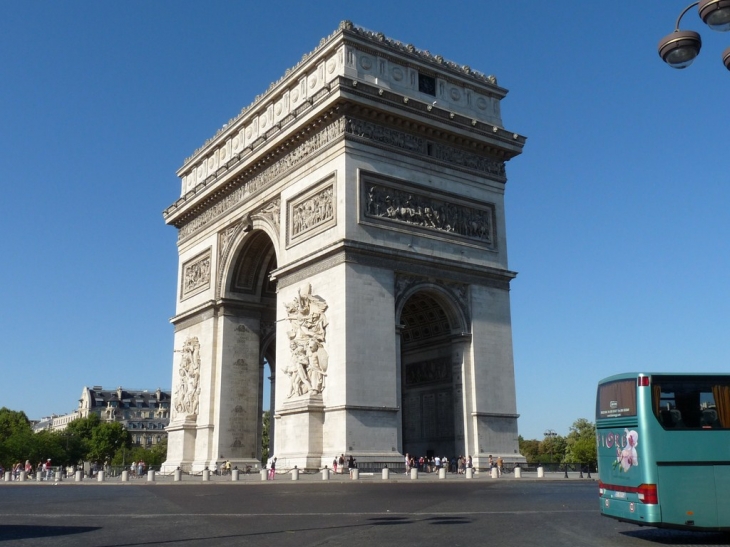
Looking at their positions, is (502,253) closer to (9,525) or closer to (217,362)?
(217,362)

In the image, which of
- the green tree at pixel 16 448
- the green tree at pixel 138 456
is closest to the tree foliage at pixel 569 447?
the green tree at pixel 138 456

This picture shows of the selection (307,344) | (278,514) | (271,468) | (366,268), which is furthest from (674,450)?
(271,468)

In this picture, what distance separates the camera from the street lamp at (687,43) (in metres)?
7.82

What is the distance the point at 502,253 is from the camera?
35.0m

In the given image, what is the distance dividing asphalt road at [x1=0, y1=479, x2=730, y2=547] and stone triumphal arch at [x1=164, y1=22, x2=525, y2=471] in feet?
35.9

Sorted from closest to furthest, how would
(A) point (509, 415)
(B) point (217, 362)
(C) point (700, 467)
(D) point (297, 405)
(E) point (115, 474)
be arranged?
(C) point (700, 467), (D) point (297, 405), (A) point (509, 415), (B) point (217, 362), (E) point (115, 474)

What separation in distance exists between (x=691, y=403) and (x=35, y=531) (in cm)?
961

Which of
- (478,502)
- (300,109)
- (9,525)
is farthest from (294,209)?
(9,525)

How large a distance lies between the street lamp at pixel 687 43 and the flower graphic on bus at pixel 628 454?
4.89m

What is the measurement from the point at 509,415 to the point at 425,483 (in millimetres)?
8415

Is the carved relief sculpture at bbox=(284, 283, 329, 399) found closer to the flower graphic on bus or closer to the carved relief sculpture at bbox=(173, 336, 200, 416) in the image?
the carved relief sculpture at bbox=(173, 336, 200, 416)

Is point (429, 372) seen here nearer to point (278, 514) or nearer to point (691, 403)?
point (278, 514)

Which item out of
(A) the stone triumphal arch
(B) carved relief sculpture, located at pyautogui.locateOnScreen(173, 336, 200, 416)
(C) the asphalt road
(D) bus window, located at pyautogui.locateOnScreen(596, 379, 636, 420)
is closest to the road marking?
(C) the asphalt road

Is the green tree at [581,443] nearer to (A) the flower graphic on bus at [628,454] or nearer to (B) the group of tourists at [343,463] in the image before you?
(B) the group of tourists at [343,463]
